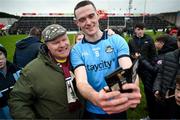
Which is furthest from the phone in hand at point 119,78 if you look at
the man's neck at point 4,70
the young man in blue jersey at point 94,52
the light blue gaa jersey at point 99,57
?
the man's neck at point 4,70

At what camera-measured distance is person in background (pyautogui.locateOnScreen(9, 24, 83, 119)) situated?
2322mm

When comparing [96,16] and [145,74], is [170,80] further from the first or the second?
[96,16]

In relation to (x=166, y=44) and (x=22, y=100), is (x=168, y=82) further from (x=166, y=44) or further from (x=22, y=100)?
(x=22, y=100)

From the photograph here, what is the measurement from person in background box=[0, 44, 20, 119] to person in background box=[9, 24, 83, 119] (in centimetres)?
41

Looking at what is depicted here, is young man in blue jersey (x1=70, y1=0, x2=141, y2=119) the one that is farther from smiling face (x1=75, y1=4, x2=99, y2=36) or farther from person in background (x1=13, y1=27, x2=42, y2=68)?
person in background (x1=13, y1=27, x2=42, y2=68)

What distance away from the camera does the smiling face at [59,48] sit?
2.42m

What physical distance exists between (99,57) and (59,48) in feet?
1.30

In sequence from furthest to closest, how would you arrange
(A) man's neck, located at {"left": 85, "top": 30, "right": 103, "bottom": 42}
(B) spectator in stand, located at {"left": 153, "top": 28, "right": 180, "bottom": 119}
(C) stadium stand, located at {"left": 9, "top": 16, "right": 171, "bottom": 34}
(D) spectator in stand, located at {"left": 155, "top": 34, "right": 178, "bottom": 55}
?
1. (C) stadium stand, located at {"left": 9, "top": 16, "right": 171, "bottom": 34}
2. (D) spectator in stand, located at {"left": 155, "top": 34, "right": 178, "bottom": 55}
3. (B) spectator in stand, located at {"left": 153, "top": 28, "right": 180, "bottom": 119}
4. (A) man's neck, located at {"left": 85, "top": 30, "right": 103, "bottom": 42}

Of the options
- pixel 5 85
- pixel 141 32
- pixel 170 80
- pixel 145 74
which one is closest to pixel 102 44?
pixel 5 85

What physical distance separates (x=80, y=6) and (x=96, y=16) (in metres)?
0.18

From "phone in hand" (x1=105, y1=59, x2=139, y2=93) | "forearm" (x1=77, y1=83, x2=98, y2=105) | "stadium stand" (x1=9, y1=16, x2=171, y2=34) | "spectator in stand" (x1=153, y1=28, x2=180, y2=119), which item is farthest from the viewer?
"stadium stand" (x1=9, y1=16, x2=171, y2=34)

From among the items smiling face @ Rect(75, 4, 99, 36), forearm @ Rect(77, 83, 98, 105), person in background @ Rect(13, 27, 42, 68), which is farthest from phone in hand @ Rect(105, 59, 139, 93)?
person in background @ Rect(13, 27, 42, 68)

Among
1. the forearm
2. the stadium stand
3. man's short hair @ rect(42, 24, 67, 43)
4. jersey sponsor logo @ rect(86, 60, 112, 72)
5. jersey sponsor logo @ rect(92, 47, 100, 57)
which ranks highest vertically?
man's short hair @ rect(42, 24, 67, 43)

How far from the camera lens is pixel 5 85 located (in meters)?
2.81
